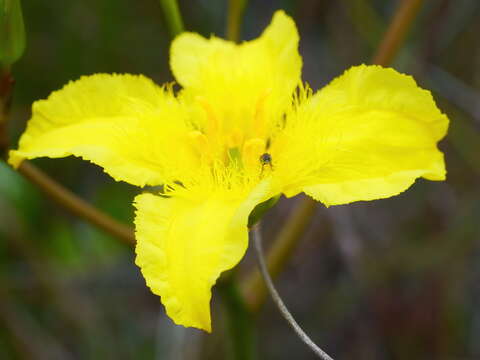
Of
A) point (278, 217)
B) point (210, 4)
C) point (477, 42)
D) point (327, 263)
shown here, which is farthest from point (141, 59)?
point (477, 42)

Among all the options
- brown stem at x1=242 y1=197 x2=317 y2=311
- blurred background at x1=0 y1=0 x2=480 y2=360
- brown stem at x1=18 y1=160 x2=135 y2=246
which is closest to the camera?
brown stem at x1=18 y1=160 x2=135 y2=246

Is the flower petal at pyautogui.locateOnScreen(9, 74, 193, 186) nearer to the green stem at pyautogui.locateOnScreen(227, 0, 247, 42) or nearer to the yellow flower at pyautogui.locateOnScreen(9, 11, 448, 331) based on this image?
the yellow flower at pyautogui.locateOnScreen(9, 11, 448, 331)

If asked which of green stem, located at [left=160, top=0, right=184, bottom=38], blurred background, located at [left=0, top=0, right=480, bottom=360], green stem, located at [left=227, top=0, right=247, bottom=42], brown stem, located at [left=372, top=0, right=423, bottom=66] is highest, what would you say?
brown stem, located at [left=372, top=0, right=423, bottom=66]

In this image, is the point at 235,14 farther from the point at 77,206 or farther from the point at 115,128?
the point at 77,206

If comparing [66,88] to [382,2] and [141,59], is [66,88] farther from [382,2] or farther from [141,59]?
[382,2]

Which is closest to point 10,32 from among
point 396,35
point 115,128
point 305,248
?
point 115,128

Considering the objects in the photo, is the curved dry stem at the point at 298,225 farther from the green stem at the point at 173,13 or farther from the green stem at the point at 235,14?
the green stem at the point at 173,13

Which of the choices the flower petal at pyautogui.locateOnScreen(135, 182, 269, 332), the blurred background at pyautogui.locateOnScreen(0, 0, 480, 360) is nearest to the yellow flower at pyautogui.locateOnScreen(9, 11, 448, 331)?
the flower petal at pyautogui.locateOnScreen(135, 182, 269, 332)
